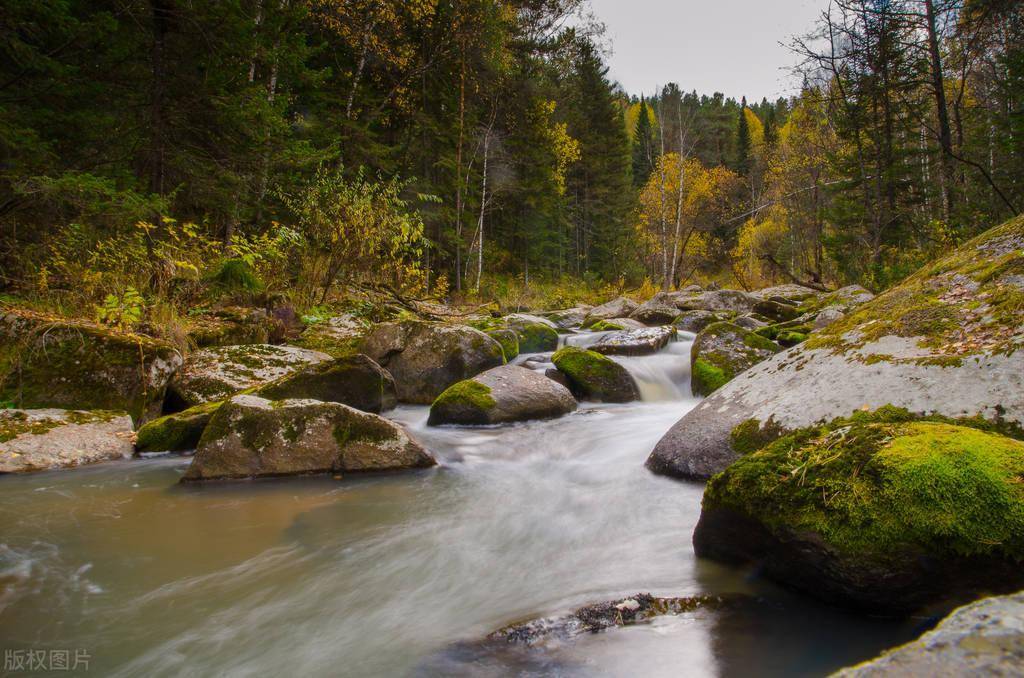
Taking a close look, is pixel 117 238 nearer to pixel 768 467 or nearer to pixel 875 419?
pixel 768 467

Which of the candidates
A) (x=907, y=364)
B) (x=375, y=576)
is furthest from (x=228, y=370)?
(x=907, y=364)

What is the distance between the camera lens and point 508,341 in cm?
949

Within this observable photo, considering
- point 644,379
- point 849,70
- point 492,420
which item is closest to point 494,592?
point 492,420

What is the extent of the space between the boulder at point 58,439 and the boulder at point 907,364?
5016 mm

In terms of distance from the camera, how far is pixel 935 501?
1.72 meters

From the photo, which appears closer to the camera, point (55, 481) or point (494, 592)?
point (494, 592)

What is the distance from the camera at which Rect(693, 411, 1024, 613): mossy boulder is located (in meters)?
1.64

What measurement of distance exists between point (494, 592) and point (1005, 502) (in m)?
2.20

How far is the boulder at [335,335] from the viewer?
25.4ft

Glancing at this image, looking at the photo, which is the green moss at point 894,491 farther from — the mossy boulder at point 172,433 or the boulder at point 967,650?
the mossy boulder at point 172,433

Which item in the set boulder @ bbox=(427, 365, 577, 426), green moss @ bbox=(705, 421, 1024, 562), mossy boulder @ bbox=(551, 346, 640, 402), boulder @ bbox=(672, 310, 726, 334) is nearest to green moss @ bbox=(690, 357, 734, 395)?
mossy boulder @ bbox=(551, 346, 640, 402)

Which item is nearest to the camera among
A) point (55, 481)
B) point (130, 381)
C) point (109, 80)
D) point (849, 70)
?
point (55, 481)

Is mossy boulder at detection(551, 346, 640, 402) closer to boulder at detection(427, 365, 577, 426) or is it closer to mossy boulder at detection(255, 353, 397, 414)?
boulder at detection(427, 365, 577, 426)

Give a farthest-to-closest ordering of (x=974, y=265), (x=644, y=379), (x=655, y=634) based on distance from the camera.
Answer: (x=644, y=379) < (x=974, y=265) < (x=655, y=634)
